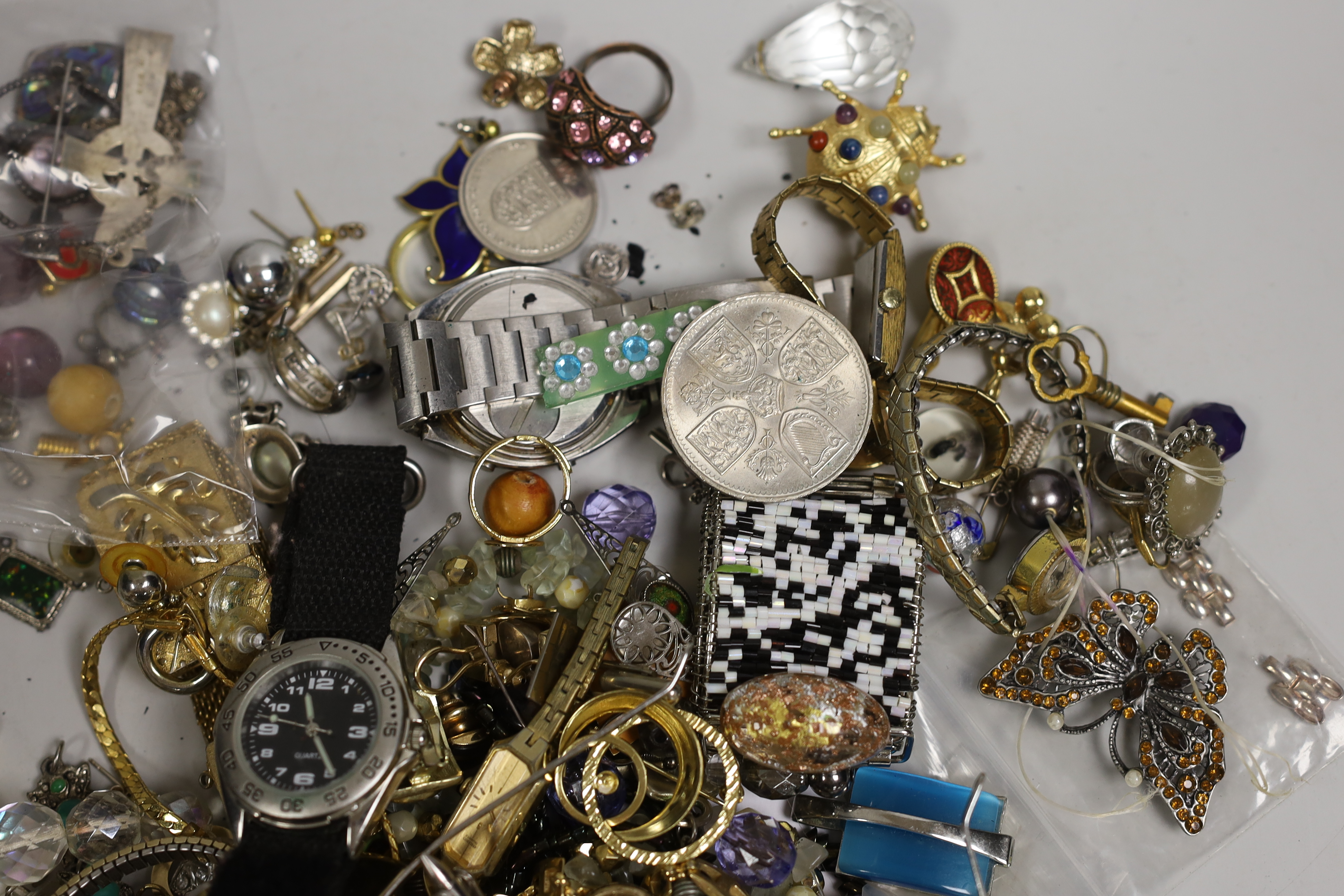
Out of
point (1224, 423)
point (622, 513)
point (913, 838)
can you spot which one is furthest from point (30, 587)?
point (1224, 423)

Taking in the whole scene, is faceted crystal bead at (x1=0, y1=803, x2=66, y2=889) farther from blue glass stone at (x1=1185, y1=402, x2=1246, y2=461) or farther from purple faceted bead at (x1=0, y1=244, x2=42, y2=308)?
blue glass stone at (x1=1185, y1=402, x2=1246, y2=461)

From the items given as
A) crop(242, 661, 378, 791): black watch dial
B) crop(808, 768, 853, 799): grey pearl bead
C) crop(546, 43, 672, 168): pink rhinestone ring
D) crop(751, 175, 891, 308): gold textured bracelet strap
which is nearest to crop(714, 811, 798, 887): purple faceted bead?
crop(808, 768, 853, 799): grey pearl bead

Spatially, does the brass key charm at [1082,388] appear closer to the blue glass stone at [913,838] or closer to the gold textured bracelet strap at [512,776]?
the blue glass stone at [913,838]

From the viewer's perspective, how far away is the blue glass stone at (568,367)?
205cm

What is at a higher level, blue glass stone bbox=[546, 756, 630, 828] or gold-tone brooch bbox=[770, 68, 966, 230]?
gold-tone brooch bbox=[770, 68, 966, 230]

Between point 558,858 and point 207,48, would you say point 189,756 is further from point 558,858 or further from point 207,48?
point 207,48

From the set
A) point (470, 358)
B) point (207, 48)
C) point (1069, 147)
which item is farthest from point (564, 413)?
point (1069, 147)

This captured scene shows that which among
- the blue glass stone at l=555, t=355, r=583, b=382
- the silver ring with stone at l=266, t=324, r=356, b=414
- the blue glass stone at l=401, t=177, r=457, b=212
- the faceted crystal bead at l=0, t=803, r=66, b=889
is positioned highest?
the blue glass stone at l=401, t=177, r=457, b=212

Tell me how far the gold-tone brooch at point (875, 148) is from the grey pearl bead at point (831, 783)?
53.0 inches

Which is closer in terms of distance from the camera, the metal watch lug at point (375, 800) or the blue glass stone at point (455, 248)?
the metal watch lug at point (375, 800)

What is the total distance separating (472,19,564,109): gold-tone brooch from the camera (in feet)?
7.70

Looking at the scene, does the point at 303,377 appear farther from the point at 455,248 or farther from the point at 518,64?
the point at 518,64

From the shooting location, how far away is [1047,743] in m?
2.10

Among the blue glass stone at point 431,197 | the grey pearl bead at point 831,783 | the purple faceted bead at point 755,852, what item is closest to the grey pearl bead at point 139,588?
the blue glass stone at point 431,197
